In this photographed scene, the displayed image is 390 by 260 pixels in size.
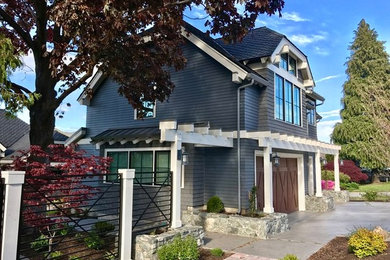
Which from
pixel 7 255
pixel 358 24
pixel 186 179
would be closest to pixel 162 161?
pixel 186 179

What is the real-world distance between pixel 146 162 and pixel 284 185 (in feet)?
21.4

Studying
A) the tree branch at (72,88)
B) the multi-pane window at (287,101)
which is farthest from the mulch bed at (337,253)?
the tree branch at (72,88)

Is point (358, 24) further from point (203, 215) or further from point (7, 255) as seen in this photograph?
point (7, 255)

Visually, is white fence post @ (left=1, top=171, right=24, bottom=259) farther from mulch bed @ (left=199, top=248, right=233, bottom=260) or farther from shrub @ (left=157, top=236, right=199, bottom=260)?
mulch bed @ (left=199, top=248, right=233, bottom=260)

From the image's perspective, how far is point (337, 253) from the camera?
7504mm

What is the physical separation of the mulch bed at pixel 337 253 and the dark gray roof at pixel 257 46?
686cm

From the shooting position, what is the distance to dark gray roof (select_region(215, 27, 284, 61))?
12203 millimetres

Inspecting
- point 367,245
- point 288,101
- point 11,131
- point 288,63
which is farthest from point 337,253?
point 11,131

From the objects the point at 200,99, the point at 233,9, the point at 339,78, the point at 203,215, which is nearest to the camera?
the point at 233,9

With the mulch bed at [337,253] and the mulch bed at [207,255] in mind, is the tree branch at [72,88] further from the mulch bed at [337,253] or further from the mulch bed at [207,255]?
the mulch bed at [337,253]

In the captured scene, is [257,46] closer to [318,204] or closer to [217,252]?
[318,204]

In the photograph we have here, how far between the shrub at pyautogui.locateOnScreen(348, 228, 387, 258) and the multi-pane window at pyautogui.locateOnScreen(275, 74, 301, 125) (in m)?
6.51

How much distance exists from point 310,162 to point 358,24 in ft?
89.5

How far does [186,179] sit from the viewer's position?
11117 mm
